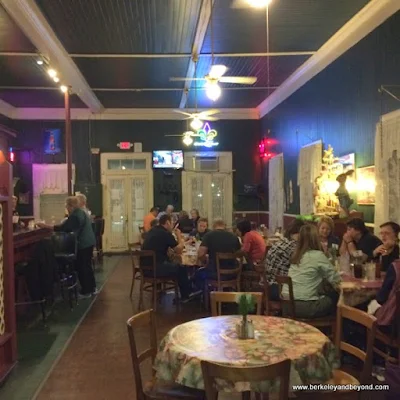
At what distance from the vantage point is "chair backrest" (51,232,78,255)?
7000mm

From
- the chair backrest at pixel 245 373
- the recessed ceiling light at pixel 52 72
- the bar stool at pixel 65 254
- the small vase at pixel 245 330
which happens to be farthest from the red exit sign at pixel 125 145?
the chair backrest at pixel 245 373

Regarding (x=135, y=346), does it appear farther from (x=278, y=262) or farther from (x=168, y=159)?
(x=168, y=159)

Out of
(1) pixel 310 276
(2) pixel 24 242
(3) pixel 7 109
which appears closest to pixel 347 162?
(1) pixel 310 276

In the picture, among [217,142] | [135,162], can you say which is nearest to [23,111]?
[135,162]

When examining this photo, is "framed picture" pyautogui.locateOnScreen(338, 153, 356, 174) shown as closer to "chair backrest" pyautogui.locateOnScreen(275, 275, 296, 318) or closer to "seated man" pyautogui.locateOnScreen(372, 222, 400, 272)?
"seated man" pyautogui.locateOnScreen(372, 222, 400, 272)

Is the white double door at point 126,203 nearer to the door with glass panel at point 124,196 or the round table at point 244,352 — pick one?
the door with glass panel at point 124,196

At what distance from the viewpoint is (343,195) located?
7.02 m

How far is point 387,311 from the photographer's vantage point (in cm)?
371

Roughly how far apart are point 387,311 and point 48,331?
154 inches

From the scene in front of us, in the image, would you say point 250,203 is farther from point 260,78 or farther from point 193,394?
point 193,394

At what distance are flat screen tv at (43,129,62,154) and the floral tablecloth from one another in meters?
10.8

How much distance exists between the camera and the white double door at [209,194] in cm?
1384

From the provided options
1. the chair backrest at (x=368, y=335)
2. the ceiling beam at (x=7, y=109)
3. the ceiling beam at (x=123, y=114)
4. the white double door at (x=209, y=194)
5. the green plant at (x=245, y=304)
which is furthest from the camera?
the white double door at (x=209, y=194)

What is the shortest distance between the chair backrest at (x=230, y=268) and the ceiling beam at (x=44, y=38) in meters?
4.00
